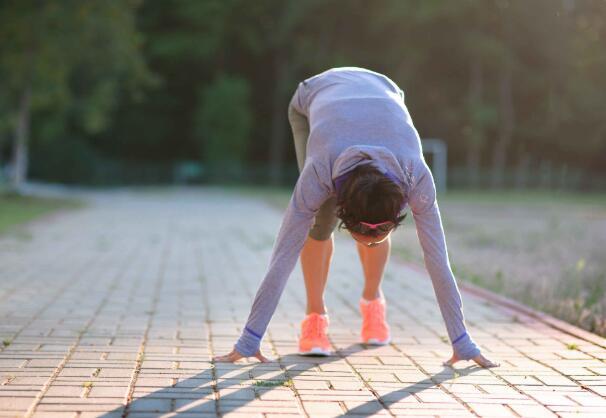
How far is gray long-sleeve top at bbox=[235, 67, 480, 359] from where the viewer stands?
3930mm

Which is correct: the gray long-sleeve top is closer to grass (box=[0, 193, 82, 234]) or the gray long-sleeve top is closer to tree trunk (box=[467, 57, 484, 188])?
grass (box=[0, 193, 82, 234])

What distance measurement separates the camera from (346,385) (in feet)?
12.9

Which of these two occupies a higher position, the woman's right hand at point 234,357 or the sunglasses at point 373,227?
the sunglasses at point 373,227

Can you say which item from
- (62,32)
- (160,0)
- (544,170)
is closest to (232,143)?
(160,0)

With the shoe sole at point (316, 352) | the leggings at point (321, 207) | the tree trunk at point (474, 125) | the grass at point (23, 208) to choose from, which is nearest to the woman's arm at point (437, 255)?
the leggings at point (321, 207)

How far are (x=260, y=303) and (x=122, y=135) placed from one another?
1821 inches

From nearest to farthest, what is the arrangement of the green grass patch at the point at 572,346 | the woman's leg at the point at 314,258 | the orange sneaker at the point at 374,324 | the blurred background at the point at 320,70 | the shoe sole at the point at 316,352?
the shoe sole at the point at 316,352
the woman's leg at the point at 314,258
the green grass patch at the point at 572,346
the orange sneaker at the point at 374,324
the blurred background at the point at 320,70

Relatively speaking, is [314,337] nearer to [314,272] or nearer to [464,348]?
[314,272]

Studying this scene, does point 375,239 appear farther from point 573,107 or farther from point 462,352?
point 573,107

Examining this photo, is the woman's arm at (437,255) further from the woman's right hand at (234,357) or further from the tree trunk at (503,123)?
the tree trunk at (503,123)

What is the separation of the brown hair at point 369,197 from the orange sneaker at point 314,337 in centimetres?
103

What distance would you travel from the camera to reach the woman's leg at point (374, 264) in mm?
5008

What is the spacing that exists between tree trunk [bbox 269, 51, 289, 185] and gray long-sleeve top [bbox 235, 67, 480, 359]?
4286 centimetres

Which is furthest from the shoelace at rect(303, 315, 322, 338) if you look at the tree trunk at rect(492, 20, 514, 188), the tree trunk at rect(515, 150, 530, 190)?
the tree trunk at rect(515, 150, 530, 190)
